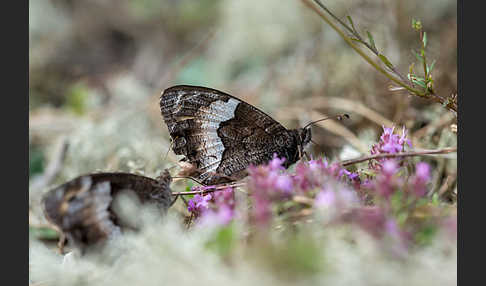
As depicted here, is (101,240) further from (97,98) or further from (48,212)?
(97,98)

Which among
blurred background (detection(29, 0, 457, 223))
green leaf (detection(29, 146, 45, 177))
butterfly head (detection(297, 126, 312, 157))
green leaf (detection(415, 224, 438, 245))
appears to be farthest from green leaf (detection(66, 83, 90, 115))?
green leaf (detection(415, 224, 438, 245))

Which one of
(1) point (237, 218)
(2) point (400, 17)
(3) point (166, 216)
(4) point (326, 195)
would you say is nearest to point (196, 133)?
(3) point (166, 216)


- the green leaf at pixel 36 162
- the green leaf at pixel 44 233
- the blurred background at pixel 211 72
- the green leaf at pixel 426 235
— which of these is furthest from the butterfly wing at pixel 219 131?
the green leaf at pixel 36 162

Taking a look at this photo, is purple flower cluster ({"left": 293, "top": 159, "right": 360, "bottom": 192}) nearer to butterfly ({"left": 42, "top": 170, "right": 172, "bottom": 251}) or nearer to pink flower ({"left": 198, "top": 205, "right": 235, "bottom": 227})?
pink flower ({"left": 198, "top": 205, "right": 235, "bottom": 227})

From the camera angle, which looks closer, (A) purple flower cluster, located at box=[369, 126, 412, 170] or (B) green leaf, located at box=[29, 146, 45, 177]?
(A) purple flower cluster, located at box=[369, 126, 412, 170]

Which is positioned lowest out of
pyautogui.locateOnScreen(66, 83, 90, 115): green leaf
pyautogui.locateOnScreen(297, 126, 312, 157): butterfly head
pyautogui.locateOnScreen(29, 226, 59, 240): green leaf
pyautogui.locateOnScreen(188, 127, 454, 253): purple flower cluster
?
pyautogui.locateOnScreen(29, 226, 59, 240): green leaf

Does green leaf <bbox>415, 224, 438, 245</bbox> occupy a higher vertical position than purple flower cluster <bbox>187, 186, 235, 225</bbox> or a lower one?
lower

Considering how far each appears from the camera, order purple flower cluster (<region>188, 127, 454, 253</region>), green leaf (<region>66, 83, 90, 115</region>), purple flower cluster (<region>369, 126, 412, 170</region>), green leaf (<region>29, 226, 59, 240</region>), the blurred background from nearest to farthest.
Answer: purple flower cluster (<region>188, 127, 454, 253</region>), purple flower cluster (<region>369, 126, 412, 170</region>), green leaf (<region>29, 226, 59, 240</region>), the blurred background, green leaf (<region>66, 83, 90, 115</region>)
